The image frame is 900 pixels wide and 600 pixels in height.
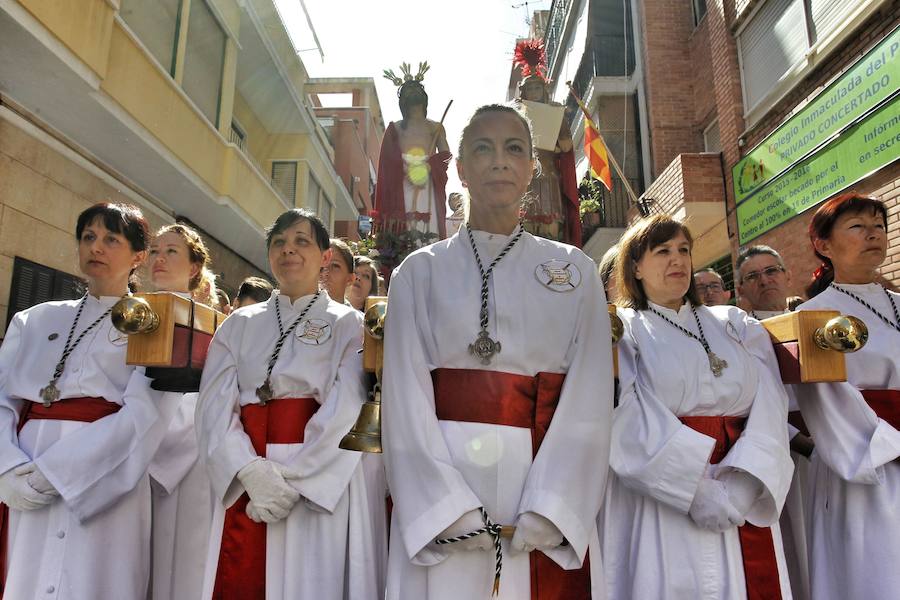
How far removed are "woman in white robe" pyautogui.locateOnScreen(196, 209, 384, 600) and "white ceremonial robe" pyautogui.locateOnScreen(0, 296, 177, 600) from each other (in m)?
0.42

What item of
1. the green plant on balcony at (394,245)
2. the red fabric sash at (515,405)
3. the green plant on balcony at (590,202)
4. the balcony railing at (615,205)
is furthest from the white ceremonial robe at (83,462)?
the balcony railing at (615,205)

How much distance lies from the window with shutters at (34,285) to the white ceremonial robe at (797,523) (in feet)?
23.0

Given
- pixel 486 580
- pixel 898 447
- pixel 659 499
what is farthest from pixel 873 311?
pixel 486 580

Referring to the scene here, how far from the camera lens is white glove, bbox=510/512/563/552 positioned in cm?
178

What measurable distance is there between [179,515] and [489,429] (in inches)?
95.3

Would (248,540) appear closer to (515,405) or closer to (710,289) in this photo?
(515,405)

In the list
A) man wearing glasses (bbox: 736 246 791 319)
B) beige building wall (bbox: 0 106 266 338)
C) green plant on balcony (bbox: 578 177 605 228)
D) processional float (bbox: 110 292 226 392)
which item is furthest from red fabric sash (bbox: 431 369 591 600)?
green plant on balcony (bbox: 578 177 605 228)

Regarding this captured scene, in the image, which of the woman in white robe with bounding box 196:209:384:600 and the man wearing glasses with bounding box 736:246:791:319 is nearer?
the woman in white robe with bounding box 196:209:384:600

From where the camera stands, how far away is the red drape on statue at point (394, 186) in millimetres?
4145

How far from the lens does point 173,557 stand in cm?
353

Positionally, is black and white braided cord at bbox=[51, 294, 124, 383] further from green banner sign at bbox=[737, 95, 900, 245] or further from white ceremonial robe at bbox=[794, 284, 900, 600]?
green banner sign at bbox=[737, 95, 900, 245]

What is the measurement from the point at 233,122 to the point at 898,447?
48.9ft

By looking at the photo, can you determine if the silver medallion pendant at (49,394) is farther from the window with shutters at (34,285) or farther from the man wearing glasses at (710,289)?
the window with shutters at (34,285)

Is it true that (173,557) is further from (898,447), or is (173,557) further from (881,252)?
(881,252)
